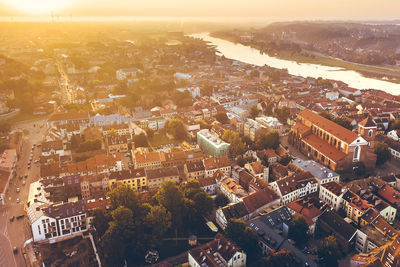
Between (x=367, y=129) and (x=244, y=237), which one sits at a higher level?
(x=367, y=129)

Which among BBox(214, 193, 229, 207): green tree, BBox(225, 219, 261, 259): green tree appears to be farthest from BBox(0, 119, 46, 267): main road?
BBox(214, 193, 229, 207): green tree

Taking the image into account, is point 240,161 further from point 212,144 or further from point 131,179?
point 131,179

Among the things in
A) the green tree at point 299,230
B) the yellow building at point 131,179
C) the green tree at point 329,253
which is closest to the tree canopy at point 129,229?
the yellow building at point 131,179

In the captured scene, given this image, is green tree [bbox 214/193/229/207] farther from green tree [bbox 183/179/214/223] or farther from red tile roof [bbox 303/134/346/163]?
red tile roof [bbox 303/134/346/163]

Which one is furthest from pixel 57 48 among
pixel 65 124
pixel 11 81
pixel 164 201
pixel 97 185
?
pixel 164 201

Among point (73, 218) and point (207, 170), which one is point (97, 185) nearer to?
point (73, 218)

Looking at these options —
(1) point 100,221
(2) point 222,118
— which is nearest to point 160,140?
(2) point 222,118

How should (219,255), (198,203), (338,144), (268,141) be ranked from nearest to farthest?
(219,255) → (198,203) → (338,144) → (268,141)
